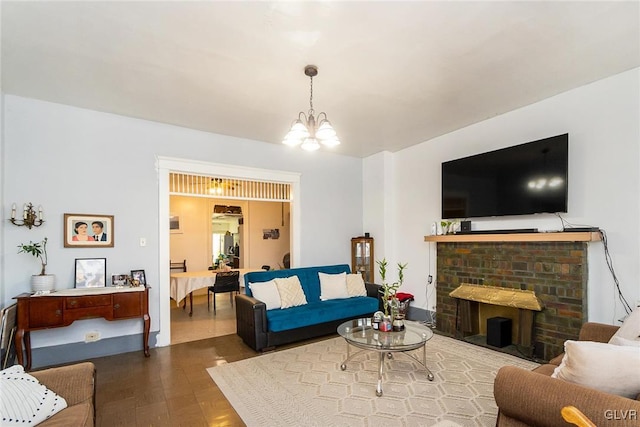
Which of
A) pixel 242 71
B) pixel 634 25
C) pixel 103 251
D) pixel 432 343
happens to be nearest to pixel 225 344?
pixel 103 251

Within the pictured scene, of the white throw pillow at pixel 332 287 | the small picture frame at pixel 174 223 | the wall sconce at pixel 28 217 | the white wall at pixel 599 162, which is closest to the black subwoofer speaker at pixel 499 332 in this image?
the white wall at pixel 599 162

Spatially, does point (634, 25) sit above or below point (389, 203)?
above

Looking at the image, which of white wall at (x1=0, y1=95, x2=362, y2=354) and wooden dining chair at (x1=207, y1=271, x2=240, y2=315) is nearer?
white wall at (x1=0, y1=95, x2=362, y2=354)

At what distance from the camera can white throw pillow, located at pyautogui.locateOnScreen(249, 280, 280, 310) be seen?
404 centimetres

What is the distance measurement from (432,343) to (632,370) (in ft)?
8.80

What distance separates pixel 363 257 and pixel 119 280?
3.78 m

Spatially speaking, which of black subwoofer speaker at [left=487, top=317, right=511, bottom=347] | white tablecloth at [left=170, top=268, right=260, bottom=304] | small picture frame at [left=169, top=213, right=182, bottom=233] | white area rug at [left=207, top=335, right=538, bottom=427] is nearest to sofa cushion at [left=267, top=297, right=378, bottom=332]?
white area rug at [left=207, top=335, right=538, bottom=427]

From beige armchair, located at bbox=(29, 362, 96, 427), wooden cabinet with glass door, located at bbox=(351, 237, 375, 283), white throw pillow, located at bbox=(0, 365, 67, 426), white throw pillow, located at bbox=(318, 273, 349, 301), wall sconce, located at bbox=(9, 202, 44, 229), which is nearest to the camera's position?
white throw pillow, located at bbox=(0, 365, 67, 426)

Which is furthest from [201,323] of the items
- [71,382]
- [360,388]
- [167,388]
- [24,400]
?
[24,400]

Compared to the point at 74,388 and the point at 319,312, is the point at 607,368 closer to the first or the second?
the point at 74,388

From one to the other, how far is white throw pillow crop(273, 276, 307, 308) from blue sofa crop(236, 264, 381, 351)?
0.07m

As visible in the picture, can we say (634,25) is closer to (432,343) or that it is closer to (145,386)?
(432,343)

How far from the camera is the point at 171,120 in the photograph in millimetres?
4141

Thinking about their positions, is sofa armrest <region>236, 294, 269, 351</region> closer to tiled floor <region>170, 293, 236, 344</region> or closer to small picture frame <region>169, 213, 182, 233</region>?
tiled floor <region>170, 293, 236, 344</region>
